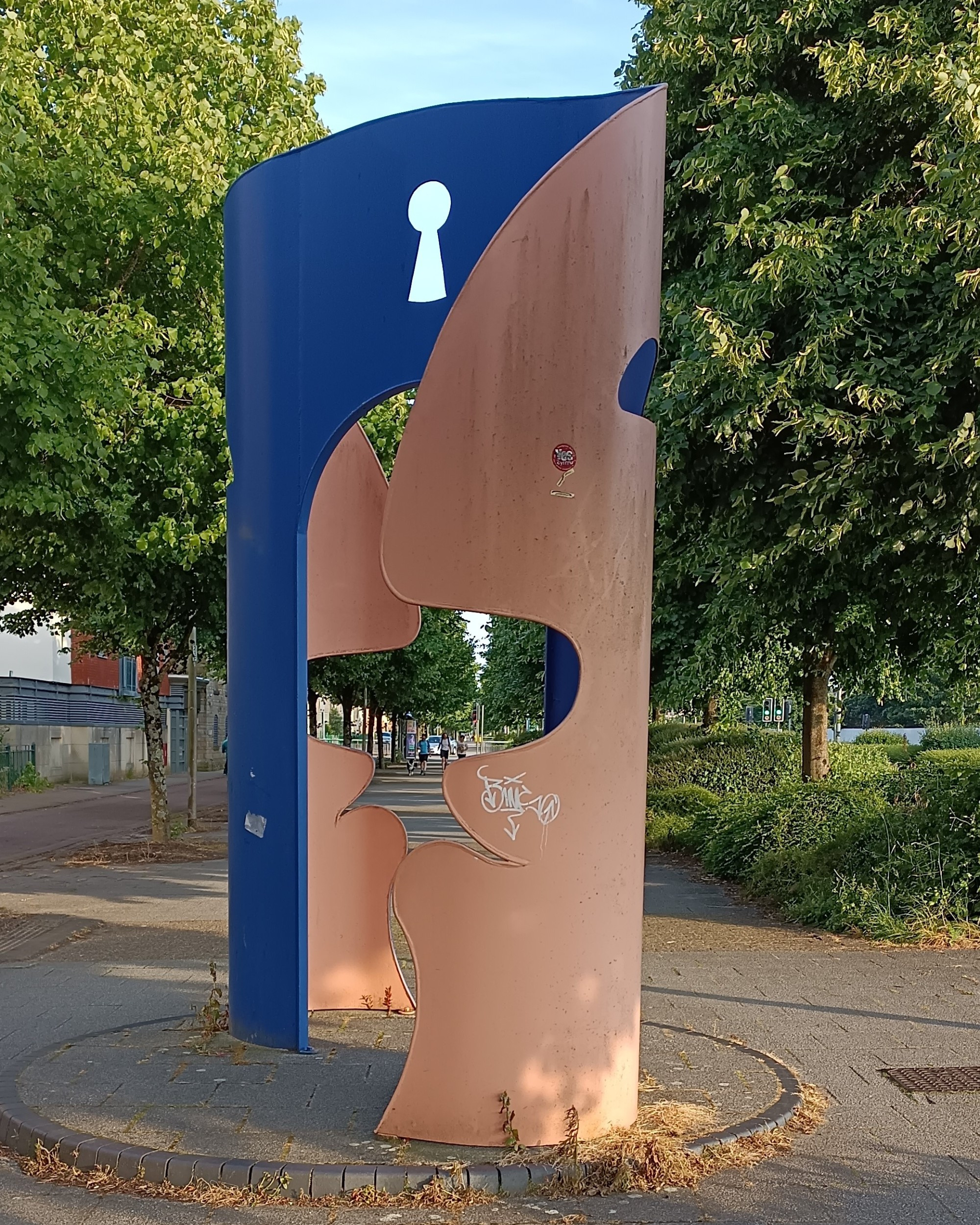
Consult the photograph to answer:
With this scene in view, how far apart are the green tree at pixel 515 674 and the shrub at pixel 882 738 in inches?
441

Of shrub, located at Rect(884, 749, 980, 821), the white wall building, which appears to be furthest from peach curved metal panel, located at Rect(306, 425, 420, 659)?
the white wall building

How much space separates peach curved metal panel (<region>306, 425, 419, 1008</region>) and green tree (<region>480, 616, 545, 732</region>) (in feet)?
69.7

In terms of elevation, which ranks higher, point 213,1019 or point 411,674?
point 411,674

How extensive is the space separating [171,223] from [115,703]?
39833 millimetres

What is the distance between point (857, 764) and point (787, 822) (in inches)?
280

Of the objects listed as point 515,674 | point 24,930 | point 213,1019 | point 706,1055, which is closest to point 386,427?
point 24,930

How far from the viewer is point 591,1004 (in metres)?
5.61

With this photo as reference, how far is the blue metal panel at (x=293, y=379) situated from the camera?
661 cm

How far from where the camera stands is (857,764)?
20.7 metres

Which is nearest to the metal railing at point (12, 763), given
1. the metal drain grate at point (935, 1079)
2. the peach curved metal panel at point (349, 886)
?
the peach curved metal panel at point (349, 886)

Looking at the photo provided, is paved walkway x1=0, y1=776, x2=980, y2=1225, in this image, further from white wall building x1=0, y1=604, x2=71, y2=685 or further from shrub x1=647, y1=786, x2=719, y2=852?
white wall building x1=0, y1=604, x2=71, y2=685

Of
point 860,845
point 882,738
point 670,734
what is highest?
point 670,734

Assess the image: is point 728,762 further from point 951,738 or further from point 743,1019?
point 951,738

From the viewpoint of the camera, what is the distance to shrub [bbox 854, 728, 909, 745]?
1734 inches
